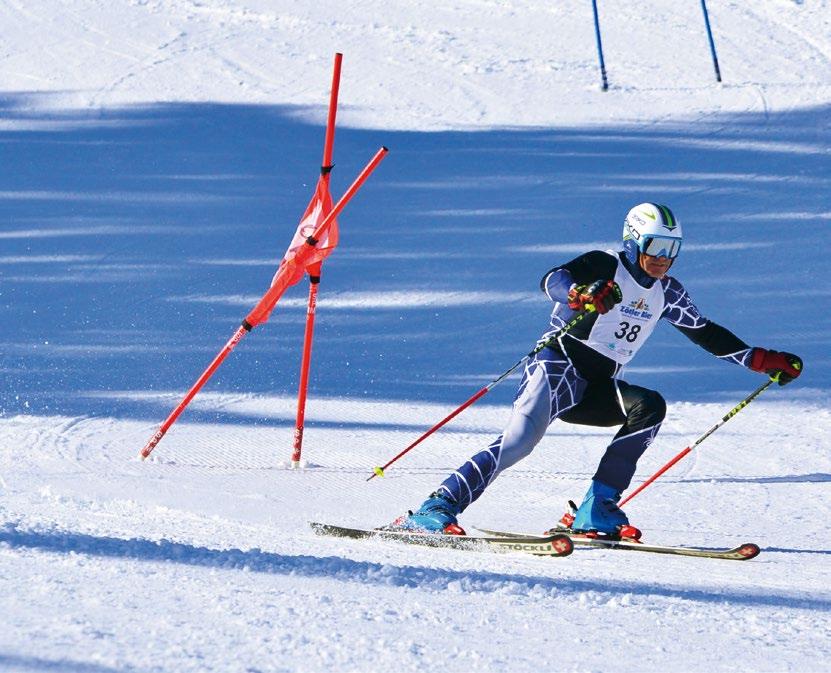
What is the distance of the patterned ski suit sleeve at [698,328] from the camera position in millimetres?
5387

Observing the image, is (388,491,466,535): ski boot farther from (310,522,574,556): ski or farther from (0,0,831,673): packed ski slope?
(0,0,831,673): packed ski slope

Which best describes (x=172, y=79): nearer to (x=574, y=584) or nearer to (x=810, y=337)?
(x=810, y=337)

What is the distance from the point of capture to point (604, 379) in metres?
5.43

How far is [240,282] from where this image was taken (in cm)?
1062

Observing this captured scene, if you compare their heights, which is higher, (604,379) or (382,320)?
(604,379)

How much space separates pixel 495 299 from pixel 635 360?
5.27 ft

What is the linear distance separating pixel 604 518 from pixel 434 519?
2.26ft

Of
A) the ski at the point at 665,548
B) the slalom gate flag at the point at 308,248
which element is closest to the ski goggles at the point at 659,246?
the ski at the point at 665,548

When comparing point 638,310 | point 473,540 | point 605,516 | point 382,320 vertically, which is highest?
point 638,310

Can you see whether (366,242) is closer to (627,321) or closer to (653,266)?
(627,321)

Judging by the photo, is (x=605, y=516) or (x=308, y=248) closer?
(x=605, y=516)

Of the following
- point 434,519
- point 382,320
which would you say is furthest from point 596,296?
point 382,320

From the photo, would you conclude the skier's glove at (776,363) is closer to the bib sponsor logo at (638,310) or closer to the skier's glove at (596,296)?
the bib sponsor logo at (638,310)

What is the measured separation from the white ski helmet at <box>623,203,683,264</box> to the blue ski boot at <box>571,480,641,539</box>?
3.12ft
